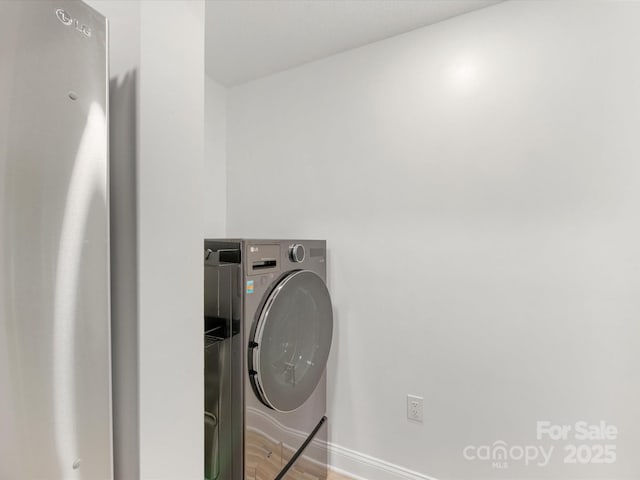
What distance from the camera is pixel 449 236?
159 cm

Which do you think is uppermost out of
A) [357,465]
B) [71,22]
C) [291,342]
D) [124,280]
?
[71,22]

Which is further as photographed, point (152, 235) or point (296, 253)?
point (296, 253)

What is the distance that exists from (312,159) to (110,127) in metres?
1.33

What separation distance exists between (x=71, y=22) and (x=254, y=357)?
107 centimetres

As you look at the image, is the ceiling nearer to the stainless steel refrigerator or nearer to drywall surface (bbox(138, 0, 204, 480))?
drywall surface (bbox(138, 0, 204, 480))

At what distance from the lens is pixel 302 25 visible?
5.28 feet

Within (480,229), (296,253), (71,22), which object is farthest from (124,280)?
(480,229)

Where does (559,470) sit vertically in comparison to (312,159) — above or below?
below

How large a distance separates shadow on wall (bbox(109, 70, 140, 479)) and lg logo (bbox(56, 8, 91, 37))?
10cm

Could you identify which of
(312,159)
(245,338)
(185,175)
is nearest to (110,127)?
(185,175)

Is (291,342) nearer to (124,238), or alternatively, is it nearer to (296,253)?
(296,253)

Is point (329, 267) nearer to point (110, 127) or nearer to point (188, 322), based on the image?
point (188, 322)

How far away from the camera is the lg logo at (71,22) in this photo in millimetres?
535

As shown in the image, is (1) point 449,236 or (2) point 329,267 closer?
(1) point 449,236
